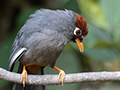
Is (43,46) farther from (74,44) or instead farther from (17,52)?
(74,44)

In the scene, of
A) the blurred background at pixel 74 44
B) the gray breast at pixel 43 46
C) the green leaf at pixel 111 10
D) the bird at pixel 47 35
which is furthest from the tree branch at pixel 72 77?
the green leaf at pixel 111 10

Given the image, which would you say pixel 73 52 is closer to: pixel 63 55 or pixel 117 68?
pixel 63 55

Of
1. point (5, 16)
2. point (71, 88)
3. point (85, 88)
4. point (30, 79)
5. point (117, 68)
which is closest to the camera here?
point (30, 79)

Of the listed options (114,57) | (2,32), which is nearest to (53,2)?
(2,32)

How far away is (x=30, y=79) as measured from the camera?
3.23m

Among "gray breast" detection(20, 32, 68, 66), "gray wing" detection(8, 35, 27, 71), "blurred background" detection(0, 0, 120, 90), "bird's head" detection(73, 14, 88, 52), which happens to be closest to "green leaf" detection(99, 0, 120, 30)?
"blurred background" detection(0, 0, 120, 90)

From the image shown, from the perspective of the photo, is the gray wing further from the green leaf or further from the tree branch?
the green leaf

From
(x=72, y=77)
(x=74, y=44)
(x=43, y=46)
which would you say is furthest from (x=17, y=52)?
(x=74, y=44)

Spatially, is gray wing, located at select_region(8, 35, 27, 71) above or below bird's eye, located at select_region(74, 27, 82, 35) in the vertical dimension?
below

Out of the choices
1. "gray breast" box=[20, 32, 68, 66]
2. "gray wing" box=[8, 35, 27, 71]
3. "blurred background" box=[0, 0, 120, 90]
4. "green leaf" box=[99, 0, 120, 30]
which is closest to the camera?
"gray breast" box=[20, 32, 68, 66]

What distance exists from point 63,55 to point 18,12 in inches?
65.4

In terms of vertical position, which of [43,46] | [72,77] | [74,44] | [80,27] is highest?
[74,44]

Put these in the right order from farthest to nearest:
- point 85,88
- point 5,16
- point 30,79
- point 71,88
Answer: point 85,88 < point 5,16 < point 71,88 < point 30,79

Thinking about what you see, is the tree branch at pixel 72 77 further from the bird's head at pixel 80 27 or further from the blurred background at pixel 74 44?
the blurred background at pixel 74 44
